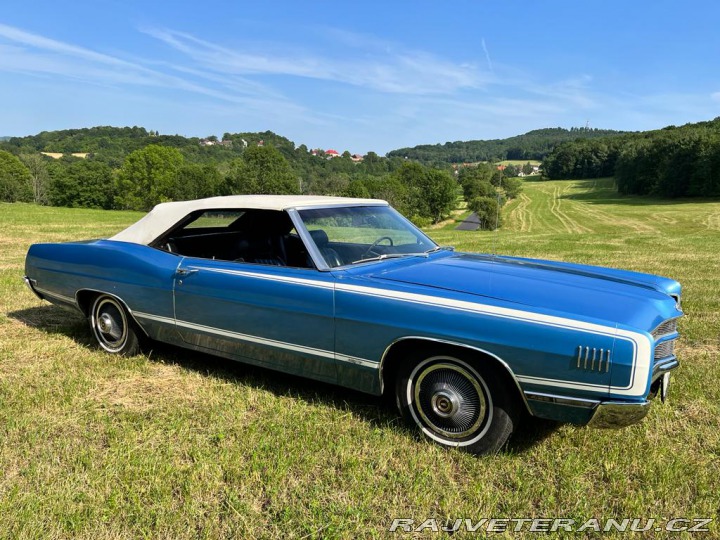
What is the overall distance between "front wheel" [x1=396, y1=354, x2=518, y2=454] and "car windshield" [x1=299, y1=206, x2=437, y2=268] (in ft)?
3.19

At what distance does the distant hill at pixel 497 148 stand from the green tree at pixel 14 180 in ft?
366

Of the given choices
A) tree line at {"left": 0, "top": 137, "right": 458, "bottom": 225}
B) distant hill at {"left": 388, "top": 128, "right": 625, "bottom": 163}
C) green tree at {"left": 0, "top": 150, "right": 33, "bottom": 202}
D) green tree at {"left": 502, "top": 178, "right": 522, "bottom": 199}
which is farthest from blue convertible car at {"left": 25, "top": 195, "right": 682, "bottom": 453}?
distant hill at {"left": 388, "top": 128, "right": 625, "bottom": 163}

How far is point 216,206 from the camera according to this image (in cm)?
408

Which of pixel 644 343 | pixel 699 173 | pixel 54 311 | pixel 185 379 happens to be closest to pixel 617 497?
pixel 644 343

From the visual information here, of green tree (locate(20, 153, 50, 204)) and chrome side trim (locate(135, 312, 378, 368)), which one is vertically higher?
green tree (locate(20, 153, 50, 204))

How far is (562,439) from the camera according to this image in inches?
119

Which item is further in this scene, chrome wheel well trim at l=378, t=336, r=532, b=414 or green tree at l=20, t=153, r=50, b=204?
green tree at l=20, t=153, r=50, b=204

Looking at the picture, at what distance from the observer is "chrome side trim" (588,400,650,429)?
2387 mm

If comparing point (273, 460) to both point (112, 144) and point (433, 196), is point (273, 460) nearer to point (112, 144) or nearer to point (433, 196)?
point (433, 196)

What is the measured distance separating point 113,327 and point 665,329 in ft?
13.9

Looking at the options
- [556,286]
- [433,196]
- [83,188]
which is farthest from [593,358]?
[83,188]

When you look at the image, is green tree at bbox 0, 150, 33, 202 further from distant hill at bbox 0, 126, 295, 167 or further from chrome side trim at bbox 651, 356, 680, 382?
chrome side trim at bbox 651, 356, 680, 382

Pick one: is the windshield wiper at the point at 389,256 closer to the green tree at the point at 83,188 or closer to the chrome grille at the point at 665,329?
the chrome grille at the point at 665,329

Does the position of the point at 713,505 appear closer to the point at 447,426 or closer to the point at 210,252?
the point at 447,426
